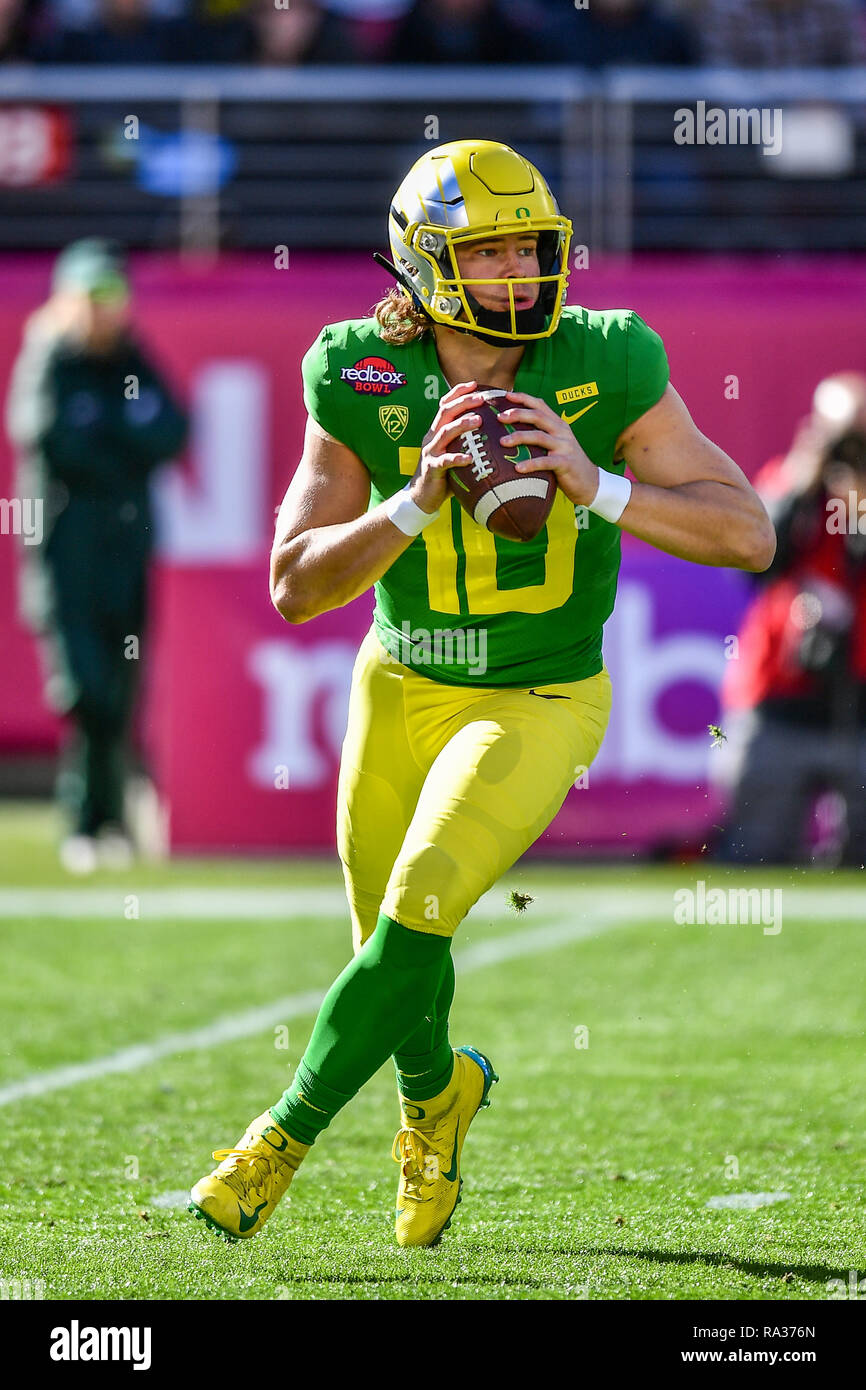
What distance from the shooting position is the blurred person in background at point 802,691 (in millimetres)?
8750

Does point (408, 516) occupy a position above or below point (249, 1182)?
above

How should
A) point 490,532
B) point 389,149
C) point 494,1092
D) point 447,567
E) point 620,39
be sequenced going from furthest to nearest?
point 620,39 → point 389,149 → point 494,1092 → point 447,567 → point 490,532

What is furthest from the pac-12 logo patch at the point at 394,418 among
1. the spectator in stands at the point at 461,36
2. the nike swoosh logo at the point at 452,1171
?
the spectator in stands at the point at 461,36

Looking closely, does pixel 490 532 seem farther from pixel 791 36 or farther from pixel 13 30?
pixel 13 30

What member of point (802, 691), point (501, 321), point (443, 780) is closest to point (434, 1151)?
point (443, 780)

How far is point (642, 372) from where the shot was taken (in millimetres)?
3936

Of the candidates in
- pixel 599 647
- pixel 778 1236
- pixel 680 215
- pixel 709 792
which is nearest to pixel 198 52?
pixel 680 215

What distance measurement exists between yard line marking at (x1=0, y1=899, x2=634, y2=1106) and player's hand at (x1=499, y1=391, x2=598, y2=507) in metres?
2.44

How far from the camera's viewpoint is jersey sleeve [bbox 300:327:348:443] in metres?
3.94

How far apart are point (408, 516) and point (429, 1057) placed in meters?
1.08

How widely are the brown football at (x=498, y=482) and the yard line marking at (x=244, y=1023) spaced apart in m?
2.35

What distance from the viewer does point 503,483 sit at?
3.65 metres

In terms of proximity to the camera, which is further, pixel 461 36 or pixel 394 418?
pixel 461 36

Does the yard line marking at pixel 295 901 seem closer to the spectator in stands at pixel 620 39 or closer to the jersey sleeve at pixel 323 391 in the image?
the jersey sleeve at pixel 323 391
